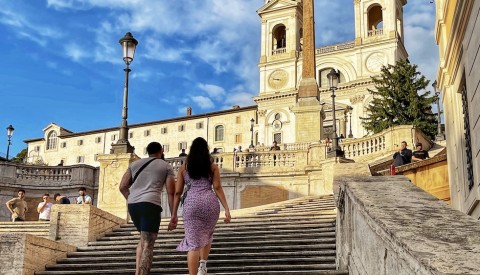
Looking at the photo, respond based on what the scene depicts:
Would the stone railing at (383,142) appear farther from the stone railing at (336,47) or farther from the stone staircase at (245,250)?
the stone railing at (336,47)

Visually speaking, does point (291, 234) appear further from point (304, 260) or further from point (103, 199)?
point (103, 199)

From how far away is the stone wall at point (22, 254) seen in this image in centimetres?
971

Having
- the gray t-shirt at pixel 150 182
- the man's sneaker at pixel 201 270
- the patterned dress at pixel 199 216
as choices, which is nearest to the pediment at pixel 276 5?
the gray t-shirt at pixel 150 182

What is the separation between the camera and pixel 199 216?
6766 mm

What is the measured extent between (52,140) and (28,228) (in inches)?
3066

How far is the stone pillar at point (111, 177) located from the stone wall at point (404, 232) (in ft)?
34.1

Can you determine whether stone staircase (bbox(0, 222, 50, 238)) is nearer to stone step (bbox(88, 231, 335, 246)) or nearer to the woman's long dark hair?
stone step (bbox(88, 231, 335, 246))

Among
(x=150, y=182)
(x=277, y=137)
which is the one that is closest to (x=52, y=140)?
(x=277, y=137)

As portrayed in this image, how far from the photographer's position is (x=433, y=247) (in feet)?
11.2

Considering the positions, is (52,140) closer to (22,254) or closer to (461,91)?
(22,254)

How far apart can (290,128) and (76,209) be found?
57.0 m

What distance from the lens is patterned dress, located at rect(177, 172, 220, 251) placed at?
6703 millimetres

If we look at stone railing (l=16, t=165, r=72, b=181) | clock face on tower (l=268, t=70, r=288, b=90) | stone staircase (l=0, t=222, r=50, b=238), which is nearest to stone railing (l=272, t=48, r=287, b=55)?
clock face on tower (l=268, t=70, r=288, b=90)

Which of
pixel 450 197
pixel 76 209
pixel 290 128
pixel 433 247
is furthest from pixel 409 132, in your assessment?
pixel 290 128
